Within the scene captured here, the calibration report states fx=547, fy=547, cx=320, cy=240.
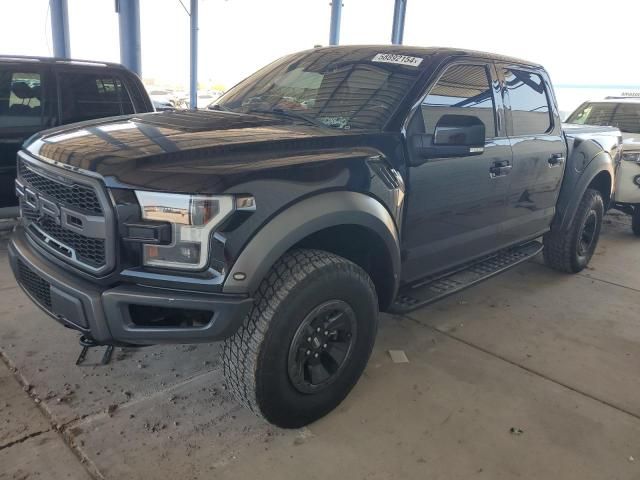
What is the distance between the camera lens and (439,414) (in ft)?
9.13

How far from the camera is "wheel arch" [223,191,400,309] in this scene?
2.11m

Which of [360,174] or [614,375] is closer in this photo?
[360,174]

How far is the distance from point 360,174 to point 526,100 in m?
2.11

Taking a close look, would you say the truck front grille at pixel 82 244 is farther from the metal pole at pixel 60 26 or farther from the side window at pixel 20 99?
the metal pole at pixel 60 26

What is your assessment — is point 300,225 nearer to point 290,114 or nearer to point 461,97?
point 290,114

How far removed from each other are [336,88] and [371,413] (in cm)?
177

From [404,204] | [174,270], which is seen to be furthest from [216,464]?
[404,204]

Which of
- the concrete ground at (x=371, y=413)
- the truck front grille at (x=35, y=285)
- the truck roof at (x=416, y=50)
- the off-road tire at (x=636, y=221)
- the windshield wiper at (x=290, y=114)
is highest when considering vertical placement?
the truck roof at (x=416, y=50)

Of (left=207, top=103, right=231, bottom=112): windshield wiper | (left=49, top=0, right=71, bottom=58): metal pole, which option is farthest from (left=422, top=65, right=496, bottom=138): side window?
(left=49, top=0, right=71, bottom=58): metal pole

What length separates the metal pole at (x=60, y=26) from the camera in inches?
387

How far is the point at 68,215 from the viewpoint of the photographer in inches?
87.8

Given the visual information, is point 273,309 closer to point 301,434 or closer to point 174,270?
point 174,270

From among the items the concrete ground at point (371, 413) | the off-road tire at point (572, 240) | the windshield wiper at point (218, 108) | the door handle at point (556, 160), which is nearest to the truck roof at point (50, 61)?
the concrete ground at point (371, 413)

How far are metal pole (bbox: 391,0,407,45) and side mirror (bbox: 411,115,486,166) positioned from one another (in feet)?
34.8
